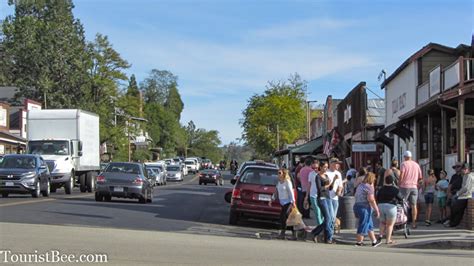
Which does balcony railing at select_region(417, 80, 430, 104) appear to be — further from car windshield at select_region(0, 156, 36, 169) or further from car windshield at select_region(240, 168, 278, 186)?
car windshield at select_region(0, 156, 36, 169)

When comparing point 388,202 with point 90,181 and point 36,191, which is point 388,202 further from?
point 90,181

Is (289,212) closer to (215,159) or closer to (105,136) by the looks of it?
(105,136)

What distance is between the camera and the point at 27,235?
1349cm

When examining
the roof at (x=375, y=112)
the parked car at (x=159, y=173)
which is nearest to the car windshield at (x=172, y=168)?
the parked car at (x=159, y=173)

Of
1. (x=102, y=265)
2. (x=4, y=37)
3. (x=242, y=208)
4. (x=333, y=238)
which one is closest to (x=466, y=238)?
(x=333, y=238)

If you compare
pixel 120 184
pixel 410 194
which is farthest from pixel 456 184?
pixel 120 184

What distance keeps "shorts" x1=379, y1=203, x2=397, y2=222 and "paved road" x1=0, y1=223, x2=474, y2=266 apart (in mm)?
1051

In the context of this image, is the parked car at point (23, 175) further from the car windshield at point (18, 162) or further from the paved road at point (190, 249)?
the paved road at point (190, 249)

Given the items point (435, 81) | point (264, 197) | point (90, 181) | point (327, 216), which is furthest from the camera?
point (90, 181)

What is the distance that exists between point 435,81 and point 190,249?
47.8ft

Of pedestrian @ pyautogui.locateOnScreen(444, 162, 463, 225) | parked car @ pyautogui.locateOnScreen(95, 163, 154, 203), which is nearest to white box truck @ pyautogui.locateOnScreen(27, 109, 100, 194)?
parked car @ pyautogui.locateOnScreen(95, 163, 154, 203)

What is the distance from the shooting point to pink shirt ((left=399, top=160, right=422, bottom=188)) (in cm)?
1806

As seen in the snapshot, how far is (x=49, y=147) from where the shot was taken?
1188 inches

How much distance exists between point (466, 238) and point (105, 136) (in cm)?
6437
